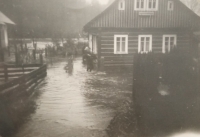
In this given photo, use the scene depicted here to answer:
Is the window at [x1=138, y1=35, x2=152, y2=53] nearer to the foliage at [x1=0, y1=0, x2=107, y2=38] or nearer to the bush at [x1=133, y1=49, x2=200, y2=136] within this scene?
the bush at [x1=133, y1=49, x2=200, y2=136]

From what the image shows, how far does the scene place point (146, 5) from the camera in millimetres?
19141

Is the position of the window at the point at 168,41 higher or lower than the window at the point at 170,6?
lower

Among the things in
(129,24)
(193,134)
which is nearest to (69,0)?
(129,24)

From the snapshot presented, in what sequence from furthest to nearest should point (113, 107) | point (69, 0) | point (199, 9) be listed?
point (69, 0), point (199, 9), point (113, 107)

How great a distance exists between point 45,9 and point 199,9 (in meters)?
34.7

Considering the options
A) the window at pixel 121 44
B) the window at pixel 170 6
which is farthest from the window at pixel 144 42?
the window at pixel 170 6

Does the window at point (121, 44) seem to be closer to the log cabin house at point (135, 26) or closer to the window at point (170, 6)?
the log cabin house at point (135, 26)

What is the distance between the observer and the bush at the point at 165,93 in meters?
6.90

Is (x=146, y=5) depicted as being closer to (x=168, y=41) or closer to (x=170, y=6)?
(x=170, y=6)

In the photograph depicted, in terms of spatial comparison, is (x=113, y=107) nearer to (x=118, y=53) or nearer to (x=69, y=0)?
(x=118, y=53)

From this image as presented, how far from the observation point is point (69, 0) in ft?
203

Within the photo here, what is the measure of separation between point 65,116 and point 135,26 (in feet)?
43.6

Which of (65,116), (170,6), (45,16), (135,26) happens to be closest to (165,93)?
(65,116)

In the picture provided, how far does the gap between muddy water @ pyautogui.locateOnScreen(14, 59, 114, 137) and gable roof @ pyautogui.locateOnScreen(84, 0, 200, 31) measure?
866cm
